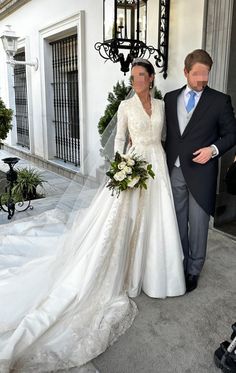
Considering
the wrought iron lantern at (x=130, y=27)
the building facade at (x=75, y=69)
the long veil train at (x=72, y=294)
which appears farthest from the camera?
the wrought iron lantern at (x=130, y=27)

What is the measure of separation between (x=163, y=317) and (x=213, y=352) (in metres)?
0.38

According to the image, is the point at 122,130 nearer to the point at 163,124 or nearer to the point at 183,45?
the point at 163,124

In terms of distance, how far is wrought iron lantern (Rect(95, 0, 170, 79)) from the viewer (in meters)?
3.50

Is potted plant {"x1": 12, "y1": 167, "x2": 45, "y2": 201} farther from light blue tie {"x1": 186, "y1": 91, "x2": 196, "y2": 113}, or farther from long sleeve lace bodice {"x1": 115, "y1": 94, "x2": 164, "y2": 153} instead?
light blue tie {"x1": 186, "y1": 91, "x2": 196, "y2": 113}

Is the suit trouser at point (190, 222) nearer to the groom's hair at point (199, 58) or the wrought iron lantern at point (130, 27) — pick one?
the groom's hair at point (199, 58)

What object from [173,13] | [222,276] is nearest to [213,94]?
[222,276]

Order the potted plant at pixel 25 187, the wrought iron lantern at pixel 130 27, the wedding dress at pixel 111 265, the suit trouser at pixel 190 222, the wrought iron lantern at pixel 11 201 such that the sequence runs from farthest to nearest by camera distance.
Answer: the potted plant at pixel 25 187
the wrought iron lantern at pixel 11 201
the wrought iron lantern at pixel 130 27
the suit trouser at pixel 190 222
the wedding dress at pixel 111 265

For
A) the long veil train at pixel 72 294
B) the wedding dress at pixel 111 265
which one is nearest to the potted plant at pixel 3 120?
the long veil train at pixel 72 294

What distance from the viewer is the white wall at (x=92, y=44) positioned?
363 cm

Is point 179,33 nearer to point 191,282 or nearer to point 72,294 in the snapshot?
point 191,282

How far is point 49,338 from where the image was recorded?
6.04 feet

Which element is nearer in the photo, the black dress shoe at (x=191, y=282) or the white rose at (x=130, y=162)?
the white rose at (x=130, y=162)

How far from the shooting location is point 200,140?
2.15 meters

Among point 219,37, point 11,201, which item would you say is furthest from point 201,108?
point 11,201
